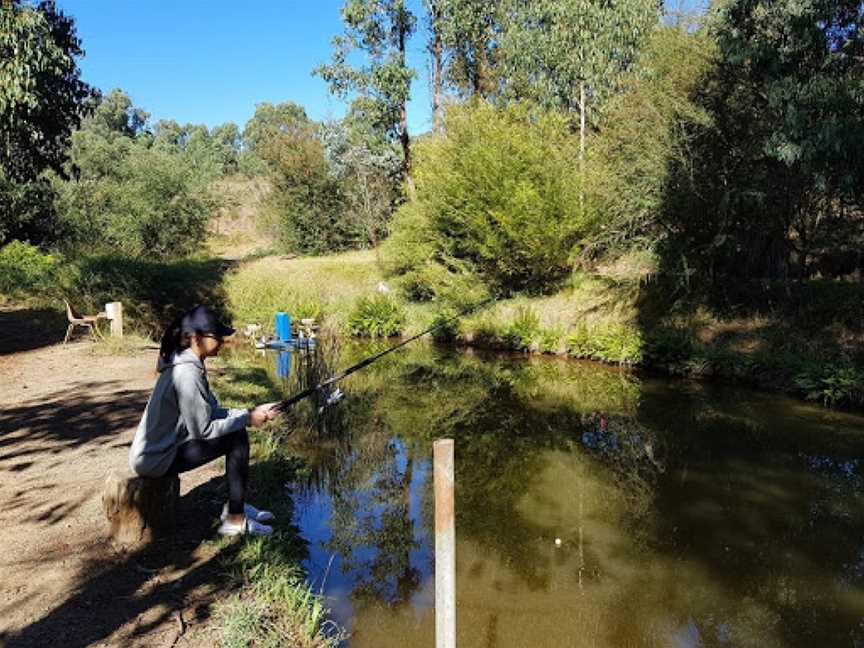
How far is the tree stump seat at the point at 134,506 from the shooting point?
3.95m

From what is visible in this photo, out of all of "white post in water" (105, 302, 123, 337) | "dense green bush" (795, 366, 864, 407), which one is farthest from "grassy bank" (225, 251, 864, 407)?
"white post in water" (105, 302, 123, 337)

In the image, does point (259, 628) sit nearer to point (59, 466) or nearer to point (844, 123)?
point (59, 466)

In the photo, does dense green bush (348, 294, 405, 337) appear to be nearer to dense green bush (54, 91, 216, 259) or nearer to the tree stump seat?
dense green bush (54, 91, 216, 259)

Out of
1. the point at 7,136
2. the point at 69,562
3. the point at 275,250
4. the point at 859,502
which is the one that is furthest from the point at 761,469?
the point at 275,250

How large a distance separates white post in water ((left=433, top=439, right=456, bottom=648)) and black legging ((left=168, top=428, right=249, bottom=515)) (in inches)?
81.5

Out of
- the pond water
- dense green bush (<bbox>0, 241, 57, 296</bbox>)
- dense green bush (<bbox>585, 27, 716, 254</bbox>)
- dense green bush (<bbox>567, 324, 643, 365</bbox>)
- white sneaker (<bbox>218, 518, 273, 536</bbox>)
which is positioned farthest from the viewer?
dense green bush (<bbox>0, 241, 57, 296</bbox>)

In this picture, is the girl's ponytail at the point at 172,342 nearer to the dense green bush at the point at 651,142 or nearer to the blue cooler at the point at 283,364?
the blue cooler at the point at 283,364

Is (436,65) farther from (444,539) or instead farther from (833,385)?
(444,539)

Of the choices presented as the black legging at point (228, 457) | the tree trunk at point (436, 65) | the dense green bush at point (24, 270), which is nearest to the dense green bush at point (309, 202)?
the tree trunk at point (436, 65)

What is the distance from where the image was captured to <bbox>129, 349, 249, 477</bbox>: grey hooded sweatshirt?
379 cm

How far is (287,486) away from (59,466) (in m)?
1.92

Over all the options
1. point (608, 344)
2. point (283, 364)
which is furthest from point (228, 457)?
point (608, 344)

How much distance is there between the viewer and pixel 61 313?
48.4 ft

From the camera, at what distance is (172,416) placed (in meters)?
3.88
